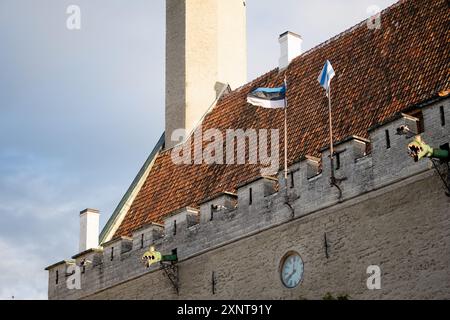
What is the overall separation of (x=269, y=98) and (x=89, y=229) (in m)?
7.20

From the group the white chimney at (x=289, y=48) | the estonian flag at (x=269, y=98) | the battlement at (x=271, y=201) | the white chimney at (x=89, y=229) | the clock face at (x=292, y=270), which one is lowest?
the clock face at (x=292, y=270)

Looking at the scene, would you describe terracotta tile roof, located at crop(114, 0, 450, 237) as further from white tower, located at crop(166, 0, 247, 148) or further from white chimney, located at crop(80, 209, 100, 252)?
white tower, located at crop(166, 0, 247, 148)

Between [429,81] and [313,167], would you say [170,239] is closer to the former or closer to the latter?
[313,167]

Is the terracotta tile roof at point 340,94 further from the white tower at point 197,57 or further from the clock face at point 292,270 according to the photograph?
the clock face at point 292,270

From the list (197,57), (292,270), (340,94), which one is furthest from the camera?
(197,57)

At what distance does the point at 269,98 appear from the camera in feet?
86.2

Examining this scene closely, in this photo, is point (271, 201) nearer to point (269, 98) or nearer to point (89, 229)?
point (269, 98)

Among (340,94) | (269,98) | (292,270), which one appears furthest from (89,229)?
(292,270)

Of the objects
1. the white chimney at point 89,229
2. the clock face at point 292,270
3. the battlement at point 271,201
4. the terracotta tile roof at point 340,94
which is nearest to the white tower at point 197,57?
the terracotta tile roof at point 340,94

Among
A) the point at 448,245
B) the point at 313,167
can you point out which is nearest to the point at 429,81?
the point at 313,167

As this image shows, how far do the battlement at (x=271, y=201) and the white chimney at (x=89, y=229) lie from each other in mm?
803

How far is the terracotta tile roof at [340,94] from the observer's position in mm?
25141

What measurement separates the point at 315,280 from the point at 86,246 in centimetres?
884

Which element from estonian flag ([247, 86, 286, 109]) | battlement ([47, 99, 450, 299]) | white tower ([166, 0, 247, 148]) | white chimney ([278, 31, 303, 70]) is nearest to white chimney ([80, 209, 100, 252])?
battlement ([47, 99, 450, 299])
